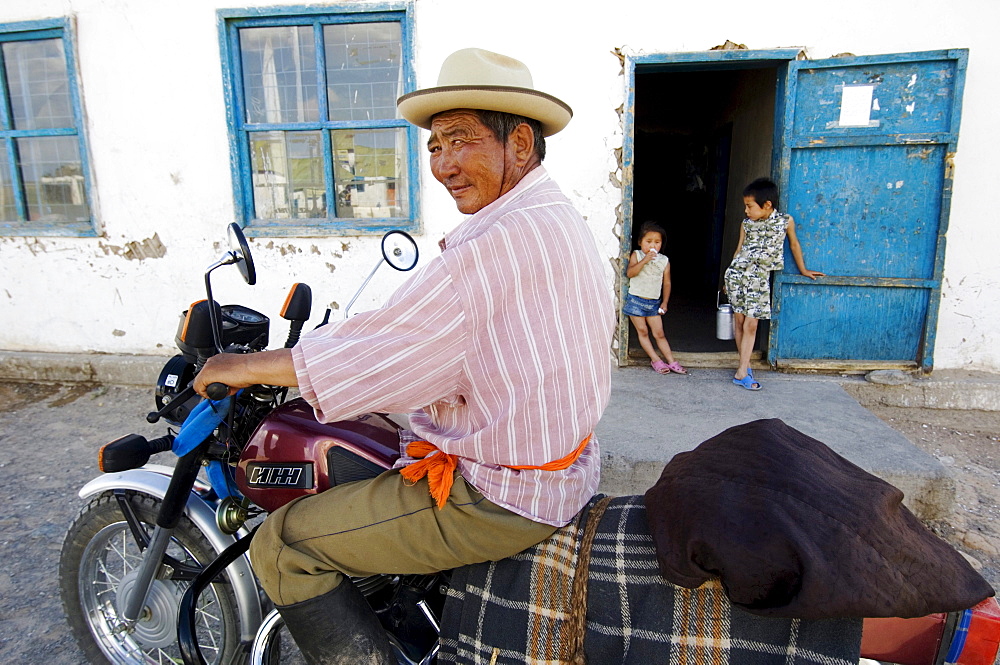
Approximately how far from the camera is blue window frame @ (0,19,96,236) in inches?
189

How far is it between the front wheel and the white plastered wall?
2919mm

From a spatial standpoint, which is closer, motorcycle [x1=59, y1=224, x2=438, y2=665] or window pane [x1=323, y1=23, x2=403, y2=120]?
motorcycle [x1=59, y1=224, x2=438, y2=665]

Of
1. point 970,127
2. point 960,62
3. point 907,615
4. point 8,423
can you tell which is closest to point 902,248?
point 970,127

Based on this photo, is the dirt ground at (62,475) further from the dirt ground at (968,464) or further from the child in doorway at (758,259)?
the child in doorway at (758,259)

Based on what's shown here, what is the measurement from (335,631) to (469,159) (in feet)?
3.60

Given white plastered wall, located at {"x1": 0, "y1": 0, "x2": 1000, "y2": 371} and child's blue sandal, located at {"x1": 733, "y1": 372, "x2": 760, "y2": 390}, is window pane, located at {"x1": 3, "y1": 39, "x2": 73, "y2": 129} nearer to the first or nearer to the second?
white plastered wall, located at {"x1": 0, "y1": 0, "x2": 1000, "y2": 371}

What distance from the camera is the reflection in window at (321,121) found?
4.53 metres

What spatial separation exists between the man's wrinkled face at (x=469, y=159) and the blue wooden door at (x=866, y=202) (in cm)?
348

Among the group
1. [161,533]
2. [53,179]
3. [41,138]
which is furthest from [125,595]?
[41,138]

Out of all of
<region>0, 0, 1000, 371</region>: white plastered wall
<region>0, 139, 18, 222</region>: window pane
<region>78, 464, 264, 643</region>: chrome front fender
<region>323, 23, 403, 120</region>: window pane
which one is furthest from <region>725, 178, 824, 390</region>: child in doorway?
<region>0, 139, 18, 222</region>: window pane

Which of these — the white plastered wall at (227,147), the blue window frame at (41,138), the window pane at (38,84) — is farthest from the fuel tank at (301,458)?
the window pane at (38,84)

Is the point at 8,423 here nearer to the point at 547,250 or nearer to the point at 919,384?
the point at 547,250

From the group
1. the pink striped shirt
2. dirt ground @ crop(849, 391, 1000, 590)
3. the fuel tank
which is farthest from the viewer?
dirt ground @ crop(849, 391, 1000, 590)

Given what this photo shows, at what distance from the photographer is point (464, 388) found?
1296 millimetres
